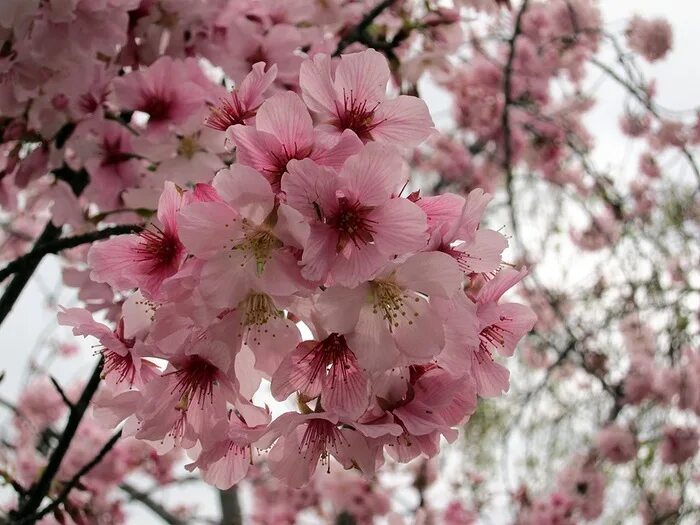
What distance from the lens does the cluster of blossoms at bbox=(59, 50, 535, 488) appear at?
0.72 metres

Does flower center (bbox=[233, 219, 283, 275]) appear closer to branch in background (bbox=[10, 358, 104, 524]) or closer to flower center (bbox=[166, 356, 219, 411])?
flower center (bbox=[166, 356, 219, 411])

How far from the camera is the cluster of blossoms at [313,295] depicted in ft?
2.37

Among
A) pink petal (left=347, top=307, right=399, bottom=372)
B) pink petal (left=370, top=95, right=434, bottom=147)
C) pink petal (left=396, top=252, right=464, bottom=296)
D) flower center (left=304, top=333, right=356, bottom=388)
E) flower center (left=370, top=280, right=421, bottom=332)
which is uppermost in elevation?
pink petal (left=370, top=95, right=434, bottom=147)

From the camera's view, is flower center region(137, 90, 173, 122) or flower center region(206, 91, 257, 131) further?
flower center region(137, 90, 173, 122)

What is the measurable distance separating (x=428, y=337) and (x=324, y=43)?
1.04m

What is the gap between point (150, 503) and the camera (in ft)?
11.5

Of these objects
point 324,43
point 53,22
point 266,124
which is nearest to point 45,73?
point 53,22

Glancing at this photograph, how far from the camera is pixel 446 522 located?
3.70 metres

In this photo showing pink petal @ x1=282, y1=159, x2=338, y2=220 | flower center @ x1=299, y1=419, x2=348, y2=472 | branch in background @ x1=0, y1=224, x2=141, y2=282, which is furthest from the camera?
branch in background @ x1=0, y1=224, x2=141, y2=282

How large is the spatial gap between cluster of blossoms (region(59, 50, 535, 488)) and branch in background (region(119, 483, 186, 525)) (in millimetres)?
2730

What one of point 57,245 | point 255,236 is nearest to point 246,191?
point 255,236

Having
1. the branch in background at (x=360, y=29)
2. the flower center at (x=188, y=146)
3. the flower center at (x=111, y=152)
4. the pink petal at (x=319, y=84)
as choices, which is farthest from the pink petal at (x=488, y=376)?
the branch in background at (x=360, y=29)

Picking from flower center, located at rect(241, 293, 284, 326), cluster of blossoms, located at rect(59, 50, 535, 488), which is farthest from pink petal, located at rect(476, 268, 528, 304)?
flower center, located at rect(241, 293, 284, 326)

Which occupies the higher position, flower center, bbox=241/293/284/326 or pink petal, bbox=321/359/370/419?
flower center, bbox=241/293/284/326
